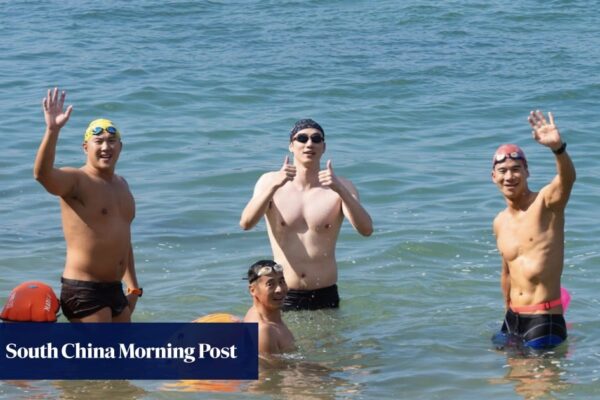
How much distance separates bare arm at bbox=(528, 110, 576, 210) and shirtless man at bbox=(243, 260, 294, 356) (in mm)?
1891

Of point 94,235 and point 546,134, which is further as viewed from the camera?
point 94,235

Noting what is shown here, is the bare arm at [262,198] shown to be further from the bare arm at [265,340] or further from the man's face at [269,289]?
the bare arm at [265,340]

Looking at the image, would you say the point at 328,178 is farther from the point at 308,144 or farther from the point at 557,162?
the point at 557,162

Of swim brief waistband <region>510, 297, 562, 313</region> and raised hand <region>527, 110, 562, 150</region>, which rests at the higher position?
raised hand <region>527, 110, 562, 150</region>

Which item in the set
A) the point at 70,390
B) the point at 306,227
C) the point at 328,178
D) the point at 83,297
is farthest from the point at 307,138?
the point at 70,390

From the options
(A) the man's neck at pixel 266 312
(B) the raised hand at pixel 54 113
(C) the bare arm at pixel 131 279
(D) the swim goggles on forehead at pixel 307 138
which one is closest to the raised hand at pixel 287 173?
(D) the swim goggles on forehead at pixel 307 138

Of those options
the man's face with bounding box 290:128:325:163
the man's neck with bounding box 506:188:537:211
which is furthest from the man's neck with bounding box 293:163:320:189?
the man's neck with bounding box 506:188:537:211

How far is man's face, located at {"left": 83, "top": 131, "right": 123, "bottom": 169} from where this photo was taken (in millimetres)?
8055

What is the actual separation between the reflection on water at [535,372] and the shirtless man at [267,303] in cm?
153

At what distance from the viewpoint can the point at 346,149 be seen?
15602 millimetres

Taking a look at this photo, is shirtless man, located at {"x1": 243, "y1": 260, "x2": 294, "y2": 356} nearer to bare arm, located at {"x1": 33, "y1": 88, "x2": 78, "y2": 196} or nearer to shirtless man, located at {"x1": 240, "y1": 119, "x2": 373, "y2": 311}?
shirtless man, located at {"x1": 240, "y1": 119, "x2": 373, "y2": 311}

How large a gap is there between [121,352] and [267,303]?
1012mm

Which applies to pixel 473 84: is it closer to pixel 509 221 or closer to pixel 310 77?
pixel 310 77

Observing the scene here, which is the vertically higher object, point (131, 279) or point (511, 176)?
point (511, 176)
